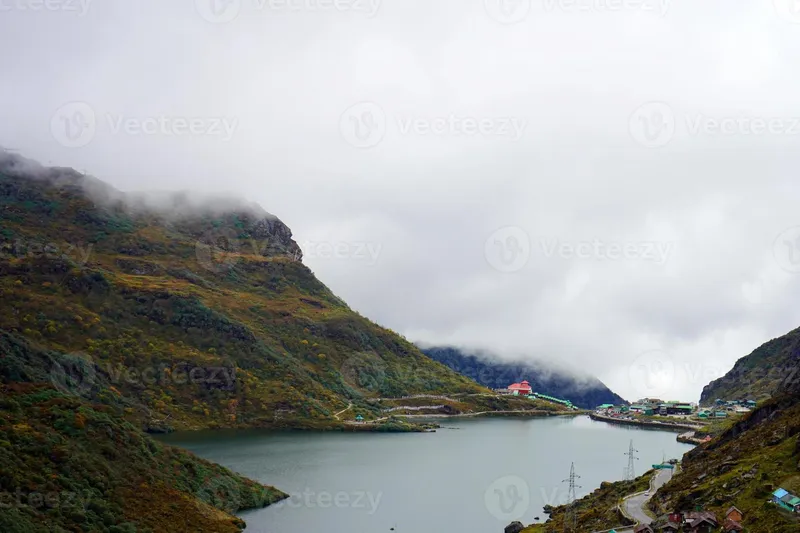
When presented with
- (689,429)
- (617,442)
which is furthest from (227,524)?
(689,429)

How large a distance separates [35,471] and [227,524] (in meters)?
22.0

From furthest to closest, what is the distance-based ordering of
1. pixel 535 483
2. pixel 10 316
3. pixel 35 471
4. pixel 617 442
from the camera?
pixel 617 442
pixel 10 316
pixel 535 483
pixel 35 471

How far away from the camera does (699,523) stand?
5059 cm

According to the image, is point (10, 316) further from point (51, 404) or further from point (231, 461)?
point (51, 404)

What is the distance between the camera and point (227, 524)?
69688mm

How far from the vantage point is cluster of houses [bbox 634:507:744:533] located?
4875 cm

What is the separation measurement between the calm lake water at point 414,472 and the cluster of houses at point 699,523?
Answer: 25.6 metres
